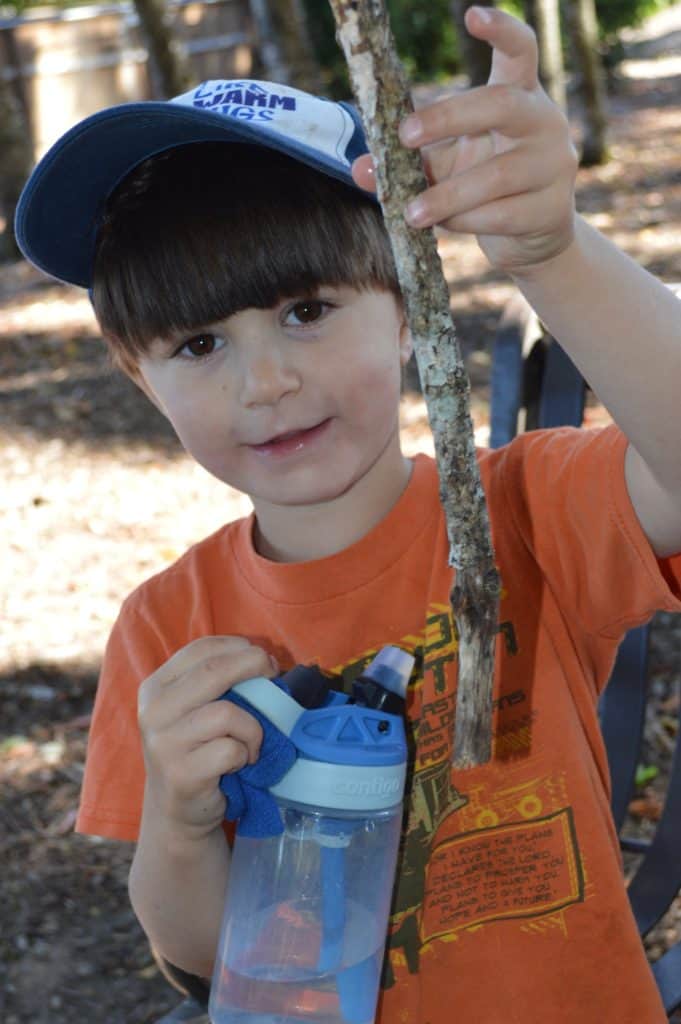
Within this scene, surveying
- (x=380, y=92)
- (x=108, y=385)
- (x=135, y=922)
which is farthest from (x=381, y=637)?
(x=108, y=385)

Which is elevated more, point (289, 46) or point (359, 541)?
point (359, 541)

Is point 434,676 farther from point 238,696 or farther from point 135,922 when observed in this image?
point 135,922

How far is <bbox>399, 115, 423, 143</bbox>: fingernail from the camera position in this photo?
1.18m

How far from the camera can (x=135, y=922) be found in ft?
11.0

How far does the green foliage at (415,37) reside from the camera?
58.7 ft

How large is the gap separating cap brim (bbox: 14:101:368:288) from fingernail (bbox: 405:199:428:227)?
0.55 meters

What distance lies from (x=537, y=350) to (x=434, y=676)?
108 cm

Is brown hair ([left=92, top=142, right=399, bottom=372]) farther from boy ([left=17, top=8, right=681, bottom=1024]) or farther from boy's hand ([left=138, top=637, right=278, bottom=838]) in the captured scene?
boy's hand ([left=138, top=637, right=278, bottom=838])

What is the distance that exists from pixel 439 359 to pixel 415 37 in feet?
60.9

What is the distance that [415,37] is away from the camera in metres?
18.5

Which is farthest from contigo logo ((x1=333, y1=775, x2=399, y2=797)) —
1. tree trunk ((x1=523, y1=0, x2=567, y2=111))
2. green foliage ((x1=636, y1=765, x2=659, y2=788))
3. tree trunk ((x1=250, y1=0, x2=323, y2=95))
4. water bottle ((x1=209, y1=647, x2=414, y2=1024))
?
tree trunk ((x1=250, y1=0, x2=323, y2=95))

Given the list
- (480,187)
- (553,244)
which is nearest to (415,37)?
(553,244)

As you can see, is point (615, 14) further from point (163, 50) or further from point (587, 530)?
point (587, 530)

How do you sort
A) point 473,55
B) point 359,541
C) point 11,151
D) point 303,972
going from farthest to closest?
1. point 11,151
2. point 473,55
3. point 359,541
4. point 303,972
